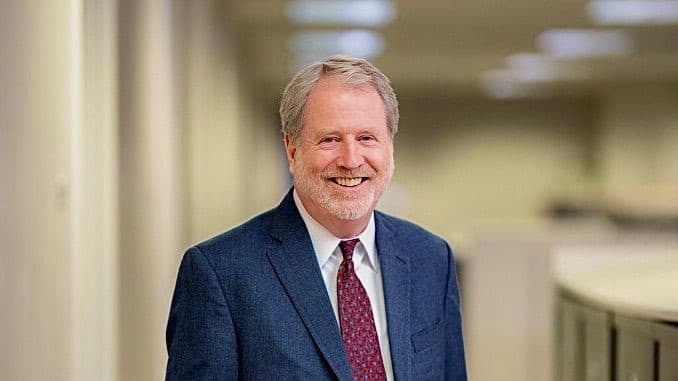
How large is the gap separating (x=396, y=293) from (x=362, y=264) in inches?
3.0

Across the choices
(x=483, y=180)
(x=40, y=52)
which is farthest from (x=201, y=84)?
(x=483, y=180)

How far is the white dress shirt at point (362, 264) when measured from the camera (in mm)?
1953

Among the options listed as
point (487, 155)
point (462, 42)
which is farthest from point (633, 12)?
point (487, 155)

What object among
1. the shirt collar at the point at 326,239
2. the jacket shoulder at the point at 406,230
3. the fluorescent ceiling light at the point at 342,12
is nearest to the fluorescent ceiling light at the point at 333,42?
the fluorescent ceiling light at the point at 342,12

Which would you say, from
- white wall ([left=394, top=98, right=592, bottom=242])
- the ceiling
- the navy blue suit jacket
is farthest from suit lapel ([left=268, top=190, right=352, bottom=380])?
white wall ([left=394, top=98, right=592, bottom=242])

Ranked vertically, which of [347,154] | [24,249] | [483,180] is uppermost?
[347,154]

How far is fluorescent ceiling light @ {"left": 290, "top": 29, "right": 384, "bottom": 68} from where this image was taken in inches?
373

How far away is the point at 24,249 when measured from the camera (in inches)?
91.7

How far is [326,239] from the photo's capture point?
1974 millimetres

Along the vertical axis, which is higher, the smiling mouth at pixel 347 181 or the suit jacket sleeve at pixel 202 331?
the smiling mouth at pixel 347 181

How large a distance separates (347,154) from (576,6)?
21.1 feet

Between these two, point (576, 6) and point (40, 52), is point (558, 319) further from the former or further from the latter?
point (576, 6)

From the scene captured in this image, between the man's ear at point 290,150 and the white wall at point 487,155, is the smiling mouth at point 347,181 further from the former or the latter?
the white wall at point 487,155

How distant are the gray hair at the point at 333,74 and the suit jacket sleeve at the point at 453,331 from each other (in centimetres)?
34
